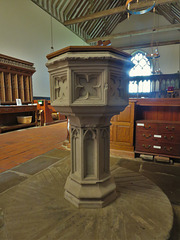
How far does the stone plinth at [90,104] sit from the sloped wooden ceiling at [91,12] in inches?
252

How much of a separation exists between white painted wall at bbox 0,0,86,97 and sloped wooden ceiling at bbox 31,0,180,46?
43 centimetres

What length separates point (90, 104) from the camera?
98 centimetres

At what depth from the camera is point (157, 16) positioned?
1006 centimetres

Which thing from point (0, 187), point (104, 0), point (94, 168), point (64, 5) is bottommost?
point (0, 187)

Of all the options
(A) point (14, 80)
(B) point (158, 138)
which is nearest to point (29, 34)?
(A) point (14, 80)

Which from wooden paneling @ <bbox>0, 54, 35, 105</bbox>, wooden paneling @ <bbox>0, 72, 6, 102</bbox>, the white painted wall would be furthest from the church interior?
the white painted wall

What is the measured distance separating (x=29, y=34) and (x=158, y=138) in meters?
6.11

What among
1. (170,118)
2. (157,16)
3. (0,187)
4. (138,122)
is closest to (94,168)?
(0,187)

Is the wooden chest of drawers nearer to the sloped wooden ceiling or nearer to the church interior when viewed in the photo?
the church interior

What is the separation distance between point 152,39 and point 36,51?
289 inches

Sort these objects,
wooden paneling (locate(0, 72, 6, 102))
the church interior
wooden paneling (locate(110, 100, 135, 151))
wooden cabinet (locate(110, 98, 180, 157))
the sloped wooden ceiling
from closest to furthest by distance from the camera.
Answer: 1. the church interior
2. wooden cabinet (locate(110, 98, 180, 157))
3. wooden paneling (locate(110, 100, 135, 151))
4. wooden paneling (locate(0, 72, 6, 102))
5. the sloped wooden ceiling

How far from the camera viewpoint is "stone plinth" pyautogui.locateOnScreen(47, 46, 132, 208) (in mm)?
972

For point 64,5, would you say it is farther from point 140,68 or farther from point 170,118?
point 170,118

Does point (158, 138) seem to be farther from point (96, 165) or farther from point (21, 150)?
point (21, 150)
